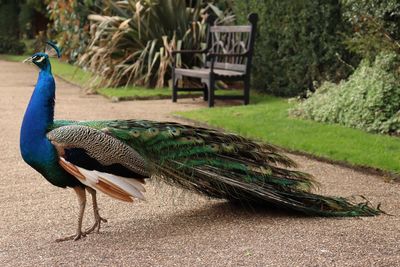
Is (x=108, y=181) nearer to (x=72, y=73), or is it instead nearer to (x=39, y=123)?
(x=39, y=123)

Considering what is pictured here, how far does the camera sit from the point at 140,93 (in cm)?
1402

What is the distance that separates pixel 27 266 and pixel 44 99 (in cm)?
109

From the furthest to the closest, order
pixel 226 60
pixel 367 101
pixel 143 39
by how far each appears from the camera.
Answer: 1. pixel 143 39
2. pixel 226 60
3. pixel 367 101

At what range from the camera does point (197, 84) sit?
48.3ft

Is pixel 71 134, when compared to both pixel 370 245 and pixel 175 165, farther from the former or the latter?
pixel 370 245

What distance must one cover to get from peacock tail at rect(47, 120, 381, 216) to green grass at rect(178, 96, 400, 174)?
2128 mm

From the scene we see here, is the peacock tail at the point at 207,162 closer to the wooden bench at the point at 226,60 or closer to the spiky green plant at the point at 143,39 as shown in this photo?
the wooden bench at the point at 226,60

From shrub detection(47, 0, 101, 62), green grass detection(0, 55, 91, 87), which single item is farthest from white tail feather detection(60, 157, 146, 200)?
shrub detection(47, 0, 101, 62)

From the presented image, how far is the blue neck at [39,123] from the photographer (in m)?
4.39

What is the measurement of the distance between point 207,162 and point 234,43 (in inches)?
327

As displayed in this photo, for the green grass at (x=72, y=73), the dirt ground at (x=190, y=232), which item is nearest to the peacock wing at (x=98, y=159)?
the dirt ground at (x=190, y=232)

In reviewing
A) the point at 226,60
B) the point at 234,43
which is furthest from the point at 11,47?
the point at 234,43

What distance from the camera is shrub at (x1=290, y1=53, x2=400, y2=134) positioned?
8.78 metres

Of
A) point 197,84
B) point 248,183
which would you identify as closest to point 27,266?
point 248,183
